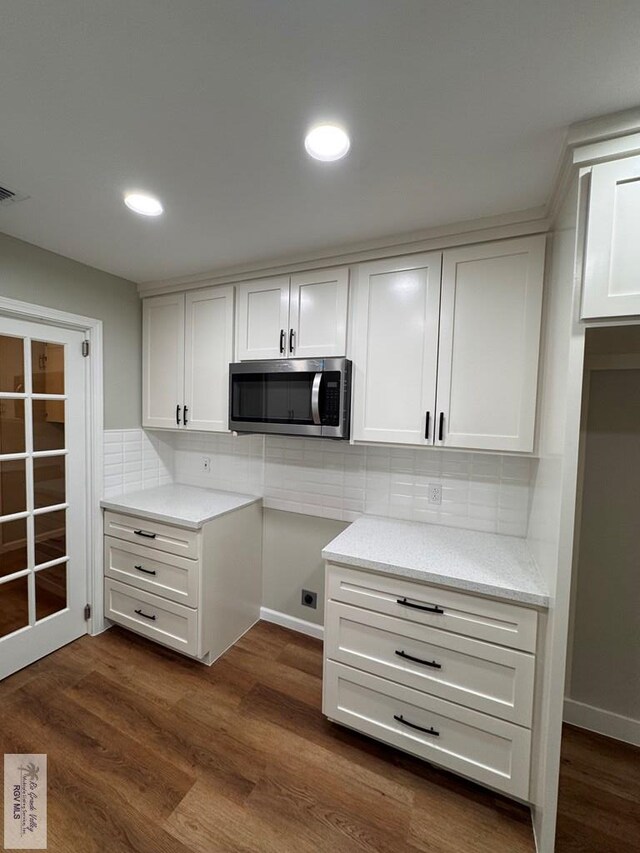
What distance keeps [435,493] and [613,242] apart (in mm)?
1385

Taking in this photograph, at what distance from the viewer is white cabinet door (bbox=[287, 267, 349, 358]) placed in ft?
6.39

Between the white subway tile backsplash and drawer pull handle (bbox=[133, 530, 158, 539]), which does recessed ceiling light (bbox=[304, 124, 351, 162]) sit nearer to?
the white subway tile backsplash

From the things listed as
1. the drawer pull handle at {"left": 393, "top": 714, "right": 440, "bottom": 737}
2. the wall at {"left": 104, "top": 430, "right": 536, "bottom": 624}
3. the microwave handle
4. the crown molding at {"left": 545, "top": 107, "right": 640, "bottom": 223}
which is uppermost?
the crown molding at {"left": 545, "top": 107, "right": 640, "bottom": 223}

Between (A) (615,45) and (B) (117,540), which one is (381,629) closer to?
(B) (117,540)

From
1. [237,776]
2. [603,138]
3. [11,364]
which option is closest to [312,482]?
[237,776]

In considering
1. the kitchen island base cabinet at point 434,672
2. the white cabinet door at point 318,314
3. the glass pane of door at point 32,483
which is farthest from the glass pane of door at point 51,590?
the white cabinet door at point 318,314

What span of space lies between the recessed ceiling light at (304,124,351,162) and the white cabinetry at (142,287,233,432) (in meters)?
1.21

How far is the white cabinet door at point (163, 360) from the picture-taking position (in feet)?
8.21

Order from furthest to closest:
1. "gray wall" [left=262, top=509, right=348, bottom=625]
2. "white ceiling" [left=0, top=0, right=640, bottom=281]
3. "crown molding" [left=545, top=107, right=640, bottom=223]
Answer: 1. "gray wall" [left=262, top=509, right=348, bottom=625]
2. "crown molding" [left=545, top=107, right=640, bottom=223]
3. "white ceiling" [left=0, top=0, right=640, bottom=281]

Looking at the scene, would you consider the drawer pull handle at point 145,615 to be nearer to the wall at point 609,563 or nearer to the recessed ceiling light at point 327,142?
the wall at point 609,563

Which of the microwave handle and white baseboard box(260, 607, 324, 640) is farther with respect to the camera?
white baseboard box(260, 607, 324, 640)

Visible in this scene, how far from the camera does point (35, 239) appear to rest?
1955mm


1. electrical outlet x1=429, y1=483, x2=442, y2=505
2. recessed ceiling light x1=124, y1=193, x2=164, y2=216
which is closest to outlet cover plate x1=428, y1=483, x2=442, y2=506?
electrical outlet x1=429, y1=483, x2=442, y2=505

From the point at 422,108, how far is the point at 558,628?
5.54ft
